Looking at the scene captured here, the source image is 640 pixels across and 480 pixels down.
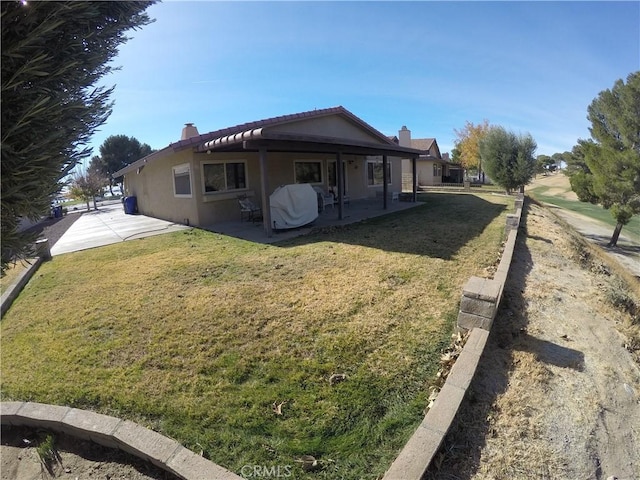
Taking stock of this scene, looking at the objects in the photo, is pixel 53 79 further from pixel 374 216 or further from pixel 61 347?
pixel 374 216

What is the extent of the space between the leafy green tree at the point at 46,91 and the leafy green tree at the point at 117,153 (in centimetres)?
5367

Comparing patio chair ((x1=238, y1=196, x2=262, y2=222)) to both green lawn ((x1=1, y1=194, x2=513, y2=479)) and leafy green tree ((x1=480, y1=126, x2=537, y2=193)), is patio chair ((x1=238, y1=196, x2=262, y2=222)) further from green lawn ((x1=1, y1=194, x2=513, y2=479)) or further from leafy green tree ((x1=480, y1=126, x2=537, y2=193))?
leafy green tree ((x1=480, y1=126, x2=537, y2=193))

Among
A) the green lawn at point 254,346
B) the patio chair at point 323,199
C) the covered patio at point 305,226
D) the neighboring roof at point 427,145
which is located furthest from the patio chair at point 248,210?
the neighboring roof at point 427,145

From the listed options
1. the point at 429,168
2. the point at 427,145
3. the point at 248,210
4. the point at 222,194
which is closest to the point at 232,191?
the point at 222,194

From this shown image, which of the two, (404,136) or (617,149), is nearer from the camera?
(617,149)

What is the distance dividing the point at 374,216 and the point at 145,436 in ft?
36.6

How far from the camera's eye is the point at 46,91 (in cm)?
250

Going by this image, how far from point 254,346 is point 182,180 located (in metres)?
10.8

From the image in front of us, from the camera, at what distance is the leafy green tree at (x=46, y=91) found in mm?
2266

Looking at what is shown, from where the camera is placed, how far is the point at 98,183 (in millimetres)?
29594

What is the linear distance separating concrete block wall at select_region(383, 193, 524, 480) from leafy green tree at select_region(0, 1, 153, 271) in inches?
129

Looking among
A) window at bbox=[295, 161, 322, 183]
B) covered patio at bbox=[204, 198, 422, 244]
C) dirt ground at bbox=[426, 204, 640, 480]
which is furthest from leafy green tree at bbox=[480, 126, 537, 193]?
dirt ground at bbox=[426, 204, 640, 480]

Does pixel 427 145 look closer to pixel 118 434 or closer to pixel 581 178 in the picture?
pixel 581 178

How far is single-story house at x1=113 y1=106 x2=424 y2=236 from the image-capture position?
10.0 meters
